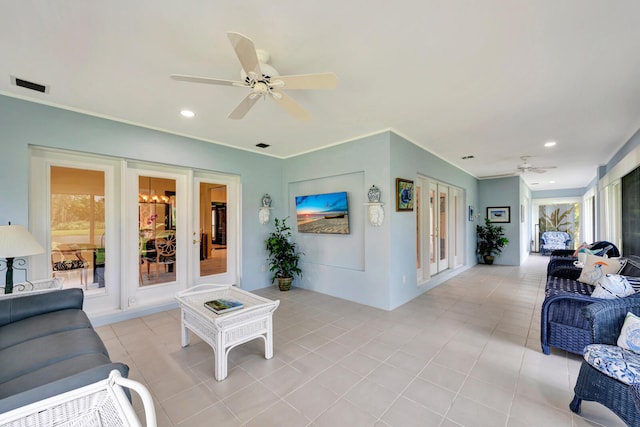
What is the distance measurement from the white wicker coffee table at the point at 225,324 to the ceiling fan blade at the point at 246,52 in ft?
6.24

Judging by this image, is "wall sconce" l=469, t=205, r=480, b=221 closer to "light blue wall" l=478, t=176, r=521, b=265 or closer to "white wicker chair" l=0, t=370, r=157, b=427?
"light blue wall" l=478, t=176, r=521, b=265

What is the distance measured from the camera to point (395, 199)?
3854mm

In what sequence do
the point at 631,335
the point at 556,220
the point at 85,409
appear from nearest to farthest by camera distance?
the point at 85,409, the point at 631,335, the point at 556,220

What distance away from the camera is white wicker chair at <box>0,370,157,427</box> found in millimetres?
888

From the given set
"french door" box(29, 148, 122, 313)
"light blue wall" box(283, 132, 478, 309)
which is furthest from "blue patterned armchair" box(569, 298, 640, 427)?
"french door" box(29, 148, 122, 313)

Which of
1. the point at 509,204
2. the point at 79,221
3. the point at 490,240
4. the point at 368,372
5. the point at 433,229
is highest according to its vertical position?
the point at 509,204

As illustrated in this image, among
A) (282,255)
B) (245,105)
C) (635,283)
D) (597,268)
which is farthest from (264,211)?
(597,268)

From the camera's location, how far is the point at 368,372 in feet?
7.50

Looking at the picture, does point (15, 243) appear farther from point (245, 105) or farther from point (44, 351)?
point (245, 105)

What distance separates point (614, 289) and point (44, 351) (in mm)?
4203

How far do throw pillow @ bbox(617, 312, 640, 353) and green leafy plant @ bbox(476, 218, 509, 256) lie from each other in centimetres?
619

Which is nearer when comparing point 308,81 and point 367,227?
point 308,81

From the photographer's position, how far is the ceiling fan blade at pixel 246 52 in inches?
56.7

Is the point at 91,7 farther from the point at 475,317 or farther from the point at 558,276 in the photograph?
the point at 558,276
